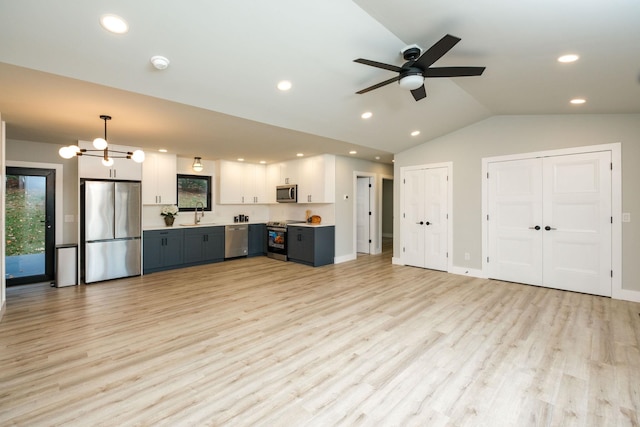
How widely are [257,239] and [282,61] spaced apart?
538cm

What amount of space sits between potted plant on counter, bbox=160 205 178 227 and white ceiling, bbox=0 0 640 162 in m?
2.20

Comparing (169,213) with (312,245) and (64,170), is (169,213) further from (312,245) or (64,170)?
(312,245)

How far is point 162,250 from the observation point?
5957 millimetres

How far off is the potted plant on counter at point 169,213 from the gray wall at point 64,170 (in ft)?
4.89

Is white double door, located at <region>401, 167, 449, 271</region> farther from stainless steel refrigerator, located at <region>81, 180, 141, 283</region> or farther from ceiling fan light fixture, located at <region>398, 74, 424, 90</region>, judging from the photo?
stainless steel refrigerator, located at <region>81, 180, 141, 283</region>

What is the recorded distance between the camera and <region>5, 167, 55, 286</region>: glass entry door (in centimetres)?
489

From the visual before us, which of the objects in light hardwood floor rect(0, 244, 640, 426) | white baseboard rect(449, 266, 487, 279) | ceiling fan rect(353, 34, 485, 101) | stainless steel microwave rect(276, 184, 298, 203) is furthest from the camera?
stainless steel microwave rect(276, 184, 298, 203)

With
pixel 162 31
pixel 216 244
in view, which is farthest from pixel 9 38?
pixel 216 244

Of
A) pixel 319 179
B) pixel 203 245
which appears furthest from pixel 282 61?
pixel 203 245

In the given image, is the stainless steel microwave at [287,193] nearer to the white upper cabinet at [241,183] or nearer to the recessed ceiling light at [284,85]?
the white upper cabinet at [241,183]

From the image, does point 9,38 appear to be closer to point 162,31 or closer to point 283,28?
point 162,31

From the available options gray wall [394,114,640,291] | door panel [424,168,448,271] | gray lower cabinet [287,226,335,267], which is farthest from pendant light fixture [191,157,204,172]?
door panel [424,168,448,271]

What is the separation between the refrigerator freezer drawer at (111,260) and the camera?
4.98 meters

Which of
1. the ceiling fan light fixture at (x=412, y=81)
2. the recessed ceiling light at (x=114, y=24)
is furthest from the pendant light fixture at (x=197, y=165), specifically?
the ceiling fan light fixture at (x=412, y=81)
